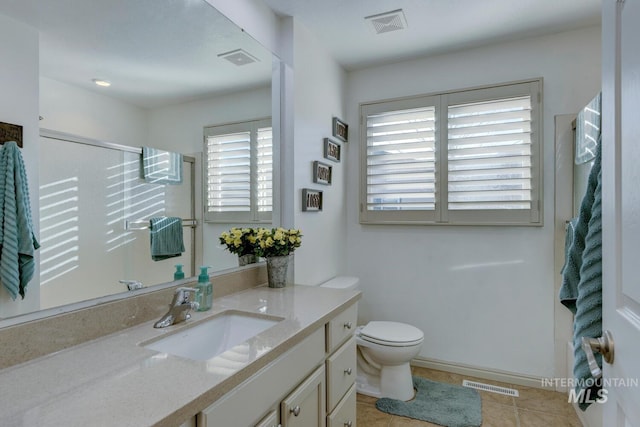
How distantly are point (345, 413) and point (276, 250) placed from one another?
85 centimetres

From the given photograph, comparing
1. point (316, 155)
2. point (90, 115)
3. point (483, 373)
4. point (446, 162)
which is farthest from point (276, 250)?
point (483, 373)

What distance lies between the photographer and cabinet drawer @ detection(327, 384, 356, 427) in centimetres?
149

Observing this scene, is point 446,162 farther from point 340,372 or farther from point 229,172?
point 340,372

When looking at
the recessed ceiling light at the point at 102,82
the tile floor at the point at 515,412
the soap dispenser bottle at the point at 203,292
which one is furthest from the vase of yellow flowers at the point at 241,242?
the tile floor at the point at 515,412

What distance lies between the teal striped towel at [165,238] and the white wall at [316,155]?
0.79 m

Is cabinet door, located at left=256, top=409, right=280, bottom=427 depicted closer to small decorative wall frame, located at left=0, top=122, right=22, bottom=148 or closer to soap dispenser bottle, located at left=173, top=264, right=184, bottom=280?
soap dispenser bottle, located at left=173, top=264, right=184, bottom=280

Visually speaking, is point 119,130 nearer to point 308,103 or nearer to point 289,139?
point 289,139

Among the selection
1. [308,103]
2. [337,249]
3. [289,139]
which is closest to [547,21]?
[308,103]

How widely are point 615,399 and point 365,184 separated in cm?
235

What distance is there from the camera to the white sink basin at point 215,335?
122 centimetres

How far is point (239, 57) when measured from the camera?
6.21 feet

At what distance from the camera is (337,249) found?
112 inches

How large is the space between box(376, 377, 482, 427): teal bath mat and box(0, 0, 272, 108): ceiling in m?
2.14

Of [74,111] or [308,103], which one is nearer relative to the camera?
[74,111]
